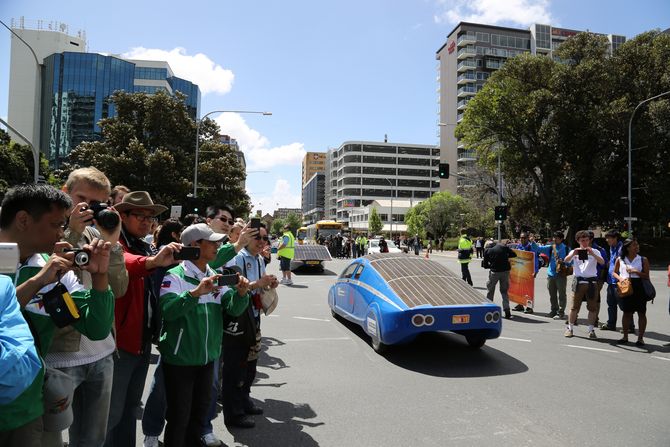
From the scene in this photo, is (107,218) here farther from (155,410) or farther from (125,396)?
(155,410)

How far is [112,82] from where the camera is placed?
79562 millimetres

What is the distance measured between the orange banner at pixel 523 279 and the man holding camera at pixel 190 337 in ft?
29.8

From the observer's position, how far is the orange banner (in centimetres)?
1064

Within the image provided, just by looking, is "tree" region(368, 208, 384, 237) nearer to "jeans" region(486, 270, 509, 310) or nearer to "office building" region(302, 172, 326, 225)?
"office building" region(302, 172, 326, 225)

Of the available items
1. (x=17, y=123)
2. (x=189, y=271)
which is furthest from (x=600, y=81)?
(x=17, y=123)

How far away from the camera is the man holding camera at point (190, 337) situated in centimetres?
303

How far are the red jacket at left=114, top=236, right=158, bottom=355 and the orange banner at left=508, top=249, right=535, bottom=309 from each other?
9.58m

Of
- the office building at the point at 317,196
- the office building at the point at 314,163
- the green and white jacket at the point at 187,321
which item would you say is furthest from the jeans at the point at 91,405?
the office building at the point at 314,163

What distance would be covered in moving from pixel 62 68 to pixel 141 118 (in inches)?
2284

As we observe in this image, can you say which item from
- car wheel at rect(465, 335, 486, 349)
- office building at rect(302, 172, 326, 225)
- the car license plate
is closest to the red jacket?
the car license plate

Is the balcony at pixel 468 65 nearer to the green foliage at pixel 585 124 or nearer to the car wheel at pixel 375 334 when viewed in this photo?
the green foliage at pixel 585 124

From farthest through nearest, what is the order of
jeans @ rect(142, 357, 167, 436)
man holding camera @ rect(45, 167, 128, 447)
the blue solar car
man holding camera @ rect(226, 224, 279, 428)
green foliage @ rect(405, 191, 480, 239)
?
green foliage @ rect(405, 191, 480, 239)
the blue solar car
man holding camera @ rect(226, 224, 279, 428)
jeans @ rect(142, 357, 167, 436)
man holding camera @ rect(45, 167, 128, 447)

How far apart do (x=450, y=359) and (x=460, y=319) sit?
716 millimetres

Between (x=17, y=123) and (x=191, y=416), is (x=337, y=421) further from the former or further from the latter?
(x=17, y=123)
